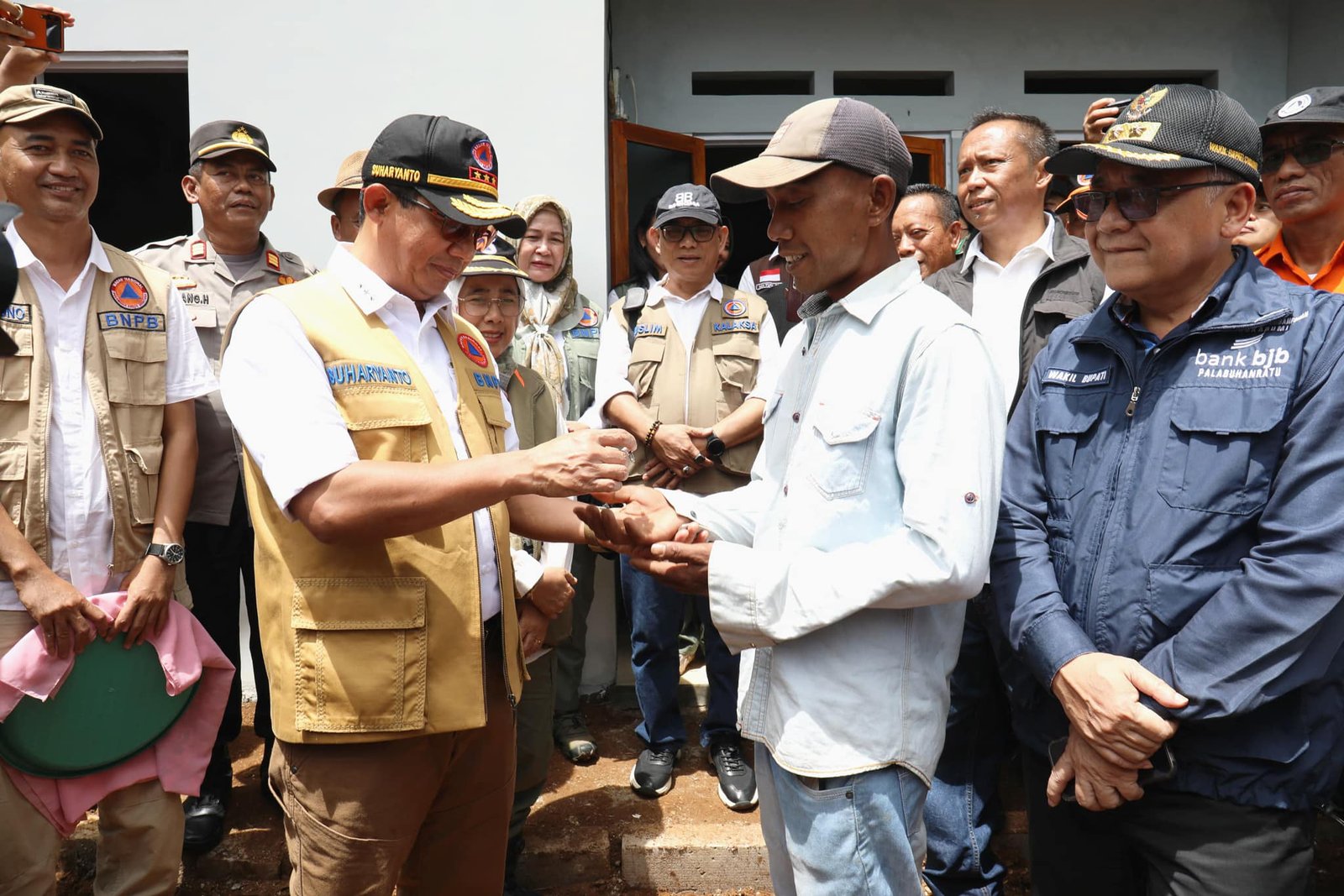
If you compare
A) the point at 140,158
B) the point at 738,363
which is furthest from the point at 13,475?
the point at 140,158

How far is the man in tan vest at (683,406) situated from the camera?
164 inches

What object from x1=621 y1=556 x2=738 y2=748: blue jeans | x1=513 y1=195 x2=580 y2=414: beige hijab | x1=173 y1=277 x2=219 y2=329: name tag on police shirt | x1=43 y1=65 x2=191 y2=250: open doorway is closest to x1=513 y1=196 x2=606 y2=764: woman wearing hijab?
x1=513 y1=195 x2=580 y2=414: beige hijab

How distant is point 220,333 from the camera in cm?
390

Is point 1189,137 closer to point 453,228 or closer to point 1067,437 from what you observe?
point 1067,437

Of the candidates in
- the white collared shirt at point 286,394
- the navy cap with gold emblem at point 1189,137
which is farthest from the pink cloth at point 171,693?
the navy cap with gold emblem at point 1189,137

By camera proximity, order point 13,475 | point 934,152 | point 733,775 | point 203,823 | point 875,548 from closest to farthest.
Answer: point 875,548, point 13,475, point 203,823, point 733,775, point 934,152

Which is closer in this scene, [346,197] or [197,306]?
[197,306]

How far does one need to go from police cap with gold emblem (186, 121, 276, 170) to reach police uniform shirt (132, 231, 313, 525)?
0.35 metres

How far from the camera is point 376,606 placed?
6.75 feet

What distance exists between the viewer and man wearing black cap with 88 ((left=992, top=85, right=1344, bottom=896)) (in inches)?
70.3

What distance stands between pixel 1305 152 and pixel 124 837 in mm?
3924

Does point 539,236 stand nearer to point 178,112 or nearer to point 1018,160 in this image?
point 1018,160

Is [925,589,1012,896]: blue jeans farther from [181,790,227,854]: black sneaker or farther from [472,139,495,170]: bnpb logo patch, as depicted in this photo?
[181,790,227,854]: black sneaker

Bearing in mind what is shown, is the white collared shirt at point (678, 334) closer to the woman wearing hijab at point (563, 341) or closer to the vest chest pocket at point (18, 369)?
the woman wearing hijab at point (563, 341)
